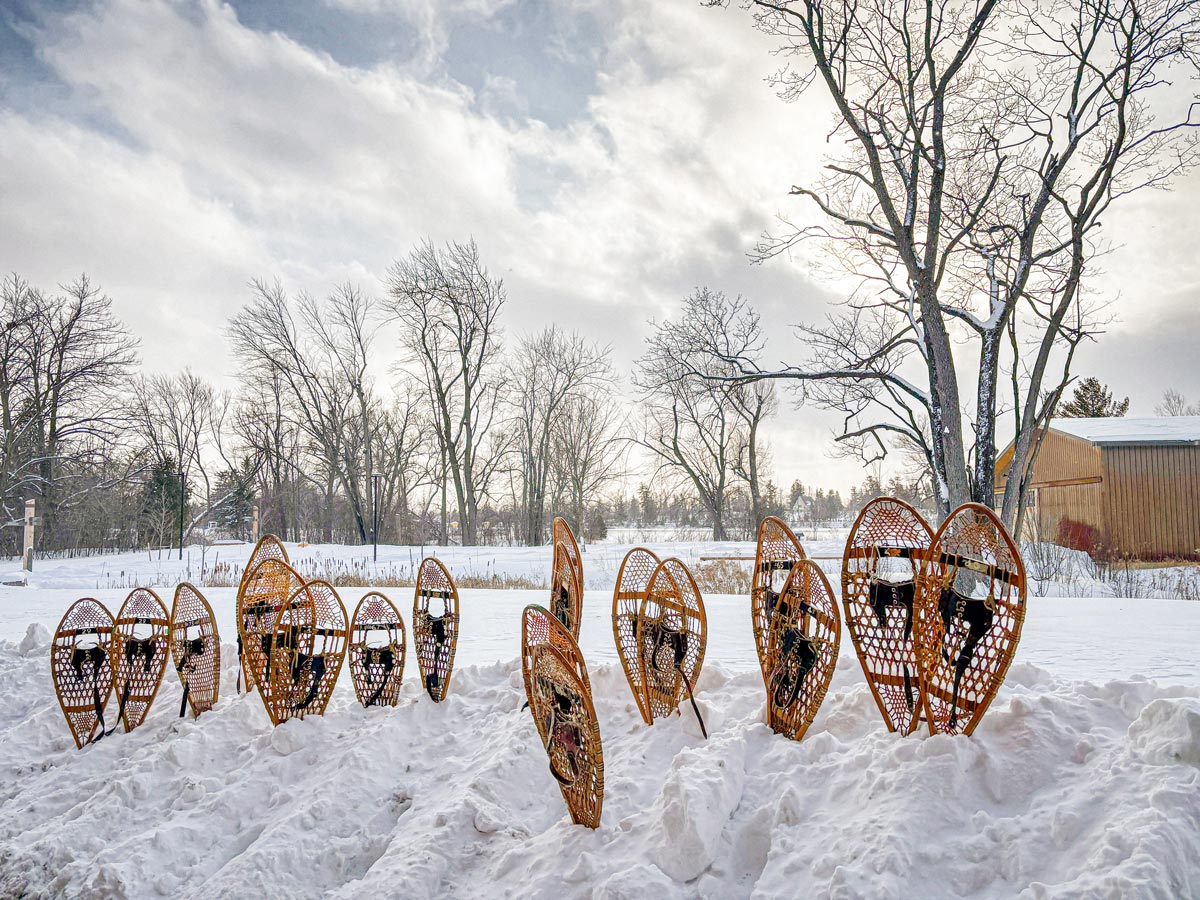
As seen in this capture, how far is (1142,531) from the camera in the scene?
17188mm

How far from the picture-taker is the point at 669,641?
9.75ft

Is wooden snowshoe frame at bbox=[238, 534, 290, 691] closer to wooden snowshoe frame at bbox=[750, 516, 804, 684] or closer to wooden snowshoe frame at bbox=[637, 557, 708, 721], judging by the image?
wooden snowshoe frame at bbox=[637, 557, 708, 721]

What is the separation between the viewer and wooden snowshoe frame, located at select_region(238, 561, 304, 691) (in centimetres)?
340

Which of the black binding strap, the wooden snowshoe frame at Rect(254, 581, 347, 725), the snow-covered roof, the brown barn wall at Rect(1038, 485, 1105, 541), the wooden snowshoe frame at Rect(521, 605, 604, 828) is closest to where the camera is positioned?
the wooden snowshoe frame at Rect(521, 605, 604, 828)

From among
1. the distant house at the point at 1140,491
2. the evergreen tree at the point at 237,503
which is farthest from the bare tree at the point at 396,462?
the distant house at the point at 1140,491

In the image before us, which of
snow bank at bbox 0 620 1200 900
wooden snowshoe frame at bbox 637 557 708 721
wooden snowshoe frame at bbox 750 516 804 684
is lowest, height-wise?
snow bank at bbox 0 620 1200 900

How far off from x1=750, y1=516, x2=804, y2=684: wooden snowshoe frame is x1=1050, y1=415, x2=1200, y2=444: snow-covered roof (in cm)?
1925

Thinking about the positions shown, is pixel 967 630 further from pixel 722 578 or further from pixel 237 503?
pixel 237 503

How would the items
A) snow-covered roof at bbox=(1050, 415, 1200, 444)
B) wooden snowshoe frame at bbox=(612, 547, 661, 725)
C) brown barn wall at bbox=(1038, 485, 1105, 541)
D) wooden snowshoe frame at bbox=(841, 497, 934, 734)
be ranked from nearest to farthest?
wooden snowshoe frame at bbox=(841, 497, 934, 734) → wooden snowshoe frame at bbox=(612, 547, 661, 725) → snow-covered roof at bbox=(1050, 415, 1200, 444) → brown barn wall at bbox=(1038, 485, 1105, 541)

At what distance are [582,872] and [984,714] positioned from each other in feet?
4.86

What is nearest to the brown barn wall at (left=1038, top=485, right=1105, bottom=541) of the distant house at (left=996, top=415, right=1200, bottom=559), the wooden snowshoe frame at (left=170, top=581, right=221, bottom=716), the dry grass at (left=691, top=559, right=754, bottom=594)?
the distant house at (left=996, top=415, right=1200, bottom=559)

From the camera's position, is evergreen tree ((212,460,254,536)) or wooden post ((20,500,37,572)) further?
evergreen tree ((212,460,254,536))

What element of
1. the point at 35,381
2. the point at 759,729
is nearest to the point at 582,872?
the point at 759,729

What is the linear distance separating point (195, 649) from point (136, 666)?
1.19 ft
